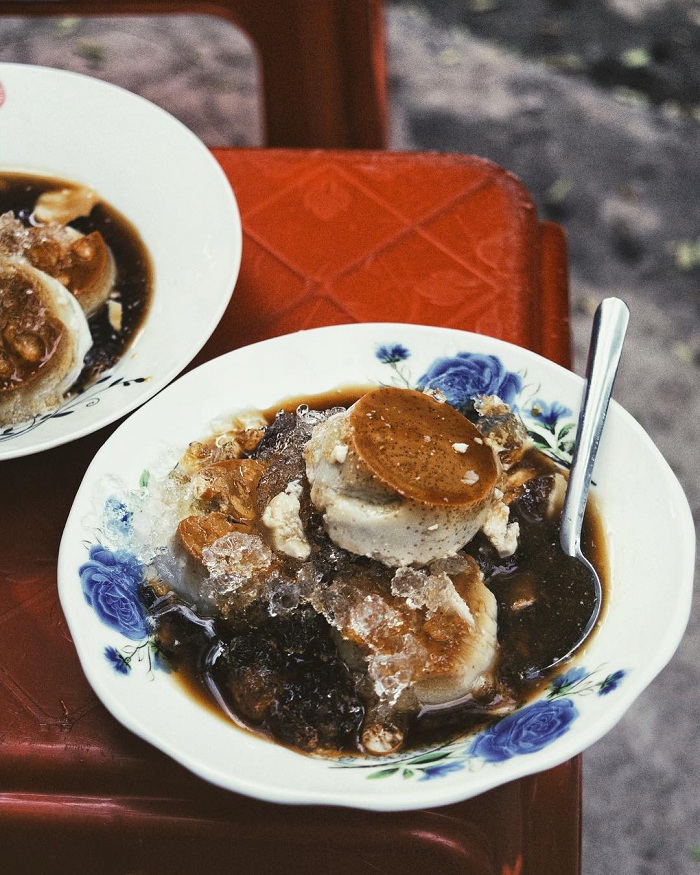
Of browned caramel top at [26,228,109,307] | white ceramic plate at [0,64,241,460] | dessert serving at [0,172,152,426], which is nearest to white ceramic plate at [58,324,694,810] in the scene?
white ceramic plate at [0,64,241,460]

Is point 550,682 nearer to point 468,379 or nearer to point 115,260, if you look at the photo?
point 468,379

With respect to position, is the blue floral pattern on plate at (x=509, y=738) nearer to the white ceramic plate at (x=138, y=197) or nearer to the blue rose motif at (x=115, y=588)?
the blue rose motif at (x=115, y=588)

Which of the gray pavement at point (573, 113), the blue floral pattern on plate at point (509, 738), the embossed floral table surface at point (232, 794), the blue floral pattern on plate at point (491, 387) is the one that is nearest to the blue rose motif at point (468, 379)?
the blue floral pattern on plate at point (491, 387)

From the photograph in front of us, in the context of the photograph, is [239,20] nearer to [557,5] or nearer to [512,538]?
[512,538]

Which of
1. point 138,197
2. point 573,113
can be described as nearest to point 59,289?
point 138,197

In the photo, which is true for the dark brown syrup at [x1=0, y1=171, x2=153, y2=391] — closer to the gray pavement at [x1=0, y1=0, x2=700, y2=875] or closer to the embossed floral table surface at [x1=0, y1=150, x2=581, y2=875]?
the embossed floral table surface at [x1=0, y1=150, x2=581, y2=875]
